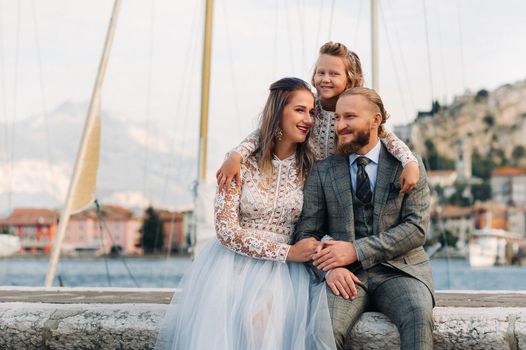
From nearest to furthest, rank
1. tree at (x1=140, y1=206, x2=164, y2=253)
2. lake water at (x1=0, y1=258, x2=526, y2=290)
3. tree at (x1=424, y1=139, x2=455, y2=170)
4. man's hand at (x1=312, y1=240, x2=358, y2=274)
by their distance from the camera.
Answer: man's hand at (x1=312, y1=240, x2=358, y2=274), lake water at (x1=0, y1=258, x2=526, y2=290), tree at (x1=140, y1=206, x2=164, y2=253), tree at (x1=424, y1=139, x2=455, y2=170)

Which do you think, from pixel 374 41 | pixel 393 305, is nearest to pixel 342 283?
pixel 393 305

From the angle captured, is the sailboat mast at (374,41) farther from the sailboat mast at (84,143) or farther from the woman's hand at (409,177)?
the woman's hand at (409,177)

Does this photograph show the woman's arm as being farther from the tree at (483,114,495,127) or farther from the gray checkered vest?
the tree at (483,114,495,127)

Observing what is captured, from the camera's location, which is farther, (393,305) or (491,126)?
(491,126)

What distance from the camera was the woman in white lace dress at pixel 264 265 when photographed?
4.48m

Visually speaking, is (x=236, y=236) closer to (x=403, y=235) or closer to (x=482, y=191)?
(x=403, y=235)

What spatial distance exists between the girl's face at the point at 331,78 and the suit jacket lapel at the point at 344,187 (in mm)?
509

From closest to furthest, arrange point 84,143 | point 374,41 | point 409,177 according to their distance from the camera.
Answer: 1. point 409,177
2. point 84,143
3. point 374,41

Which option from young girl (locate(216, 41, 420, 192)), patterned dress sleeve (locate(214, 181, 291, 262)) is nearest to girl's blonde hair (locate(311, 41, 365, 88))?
young girl (locate(216, 41, 420, 192))

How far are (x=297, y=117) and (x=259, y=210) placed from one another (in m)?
0.56

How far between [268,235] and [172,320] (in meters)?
0.69

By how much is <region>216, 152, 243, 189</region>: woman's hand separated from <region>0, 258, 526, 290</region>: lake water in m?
35.3

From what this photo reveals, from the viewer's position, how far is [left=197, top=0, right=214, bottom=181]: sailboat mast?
734 inches

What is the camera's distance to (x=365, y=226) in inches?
189
